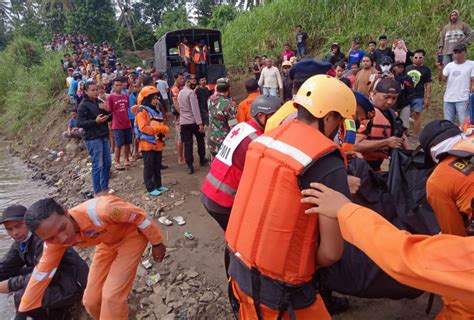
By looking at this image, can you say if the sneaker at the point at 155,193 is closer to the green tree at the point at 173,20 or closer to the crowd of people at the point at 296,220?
the crowd of people at the point at 296,220

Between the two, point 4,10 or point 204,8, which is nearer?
point 204,8

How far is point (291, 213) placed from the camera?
164 cm

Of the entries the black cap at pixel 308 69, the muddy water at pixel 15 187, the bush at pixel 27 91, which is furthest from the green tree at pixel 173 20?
the black cap at pixel 308 69

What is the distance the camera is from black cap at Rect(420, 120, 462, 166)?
2.28 m

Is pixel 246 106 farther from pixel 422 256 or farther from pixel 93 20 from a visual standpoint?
pixel 93 20

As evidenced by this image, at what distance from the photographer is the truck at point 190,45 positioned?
12727 mm

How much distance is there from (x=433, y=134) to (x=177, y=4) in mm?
42524

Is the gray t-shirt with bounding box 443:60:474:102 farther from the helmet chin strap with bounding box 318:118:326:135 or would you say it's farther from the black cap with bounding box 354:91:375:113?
the helmet chin strap with bounding box 318:118:326:135

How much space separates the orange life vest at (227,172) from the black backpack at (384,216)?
799mm

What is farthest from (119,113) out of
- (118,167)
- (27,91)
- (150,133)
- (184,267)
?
(27,91)

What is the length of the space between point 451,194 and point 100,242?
2581 mm

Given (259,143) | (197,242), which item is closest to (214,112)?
(197,242)

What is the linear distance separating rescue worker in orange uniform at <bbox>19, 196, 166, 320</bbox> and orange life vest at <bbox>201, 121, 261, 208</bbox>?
0.70 m

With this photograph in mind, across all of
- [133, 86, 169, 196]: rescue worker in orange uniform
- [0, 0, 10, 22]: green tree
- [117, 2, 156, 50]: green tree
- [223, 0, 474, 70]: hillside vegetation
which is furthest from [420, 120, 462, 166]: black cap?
[0, 0, 10, 22]: green tree
